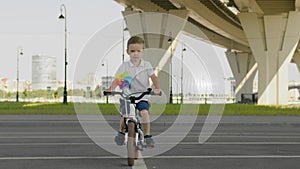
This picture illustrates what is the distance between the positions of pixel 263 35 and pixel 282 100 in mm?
6332

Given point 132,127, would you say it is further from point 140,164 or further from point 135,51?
point 135,51

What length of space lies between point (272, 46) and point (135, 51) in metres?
42.5

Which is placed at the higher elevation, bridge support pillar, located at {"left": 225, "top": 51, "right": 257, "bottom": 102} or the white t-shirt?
bridge support pillar, located at {"left": 225, "top": 51, "right": 257, "bottom": 102}

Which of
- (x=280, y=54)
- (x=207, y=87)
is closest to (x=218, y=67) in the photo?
(x=207, y=87)

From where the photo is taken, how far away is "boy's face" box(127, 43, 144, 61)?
905 centimetres

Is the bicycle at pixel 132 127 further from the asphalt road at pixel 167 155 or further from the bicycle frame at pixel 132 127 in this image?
the asphalt road at pixel 167 155

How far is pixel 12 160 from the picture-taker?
9.62 metres

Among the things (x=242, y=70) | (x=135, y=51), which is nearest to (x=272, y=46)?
(x=135, y=51)

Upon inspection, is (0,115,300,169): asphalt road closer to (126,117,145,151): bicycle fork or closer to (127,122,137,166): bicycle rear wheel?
(127,122,137,166): bicycle rear wheel


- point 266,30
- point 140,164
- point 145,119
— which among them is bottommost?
point 140,164

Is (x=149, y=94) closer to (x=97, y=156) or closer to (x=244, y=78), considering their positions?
(x=97, y=156)

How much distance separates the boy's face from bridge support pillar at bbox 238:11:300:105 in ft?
137

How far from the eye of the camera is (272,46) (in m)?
50.0

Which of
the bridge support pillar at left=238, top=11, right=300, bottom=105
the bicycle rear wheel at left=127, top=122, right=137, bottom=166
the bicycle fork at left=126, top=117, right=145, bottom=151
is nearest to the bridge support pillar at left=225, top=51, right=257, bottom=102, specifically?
the bridge support pillar at left=238, top=11, right=300, bottom=105
